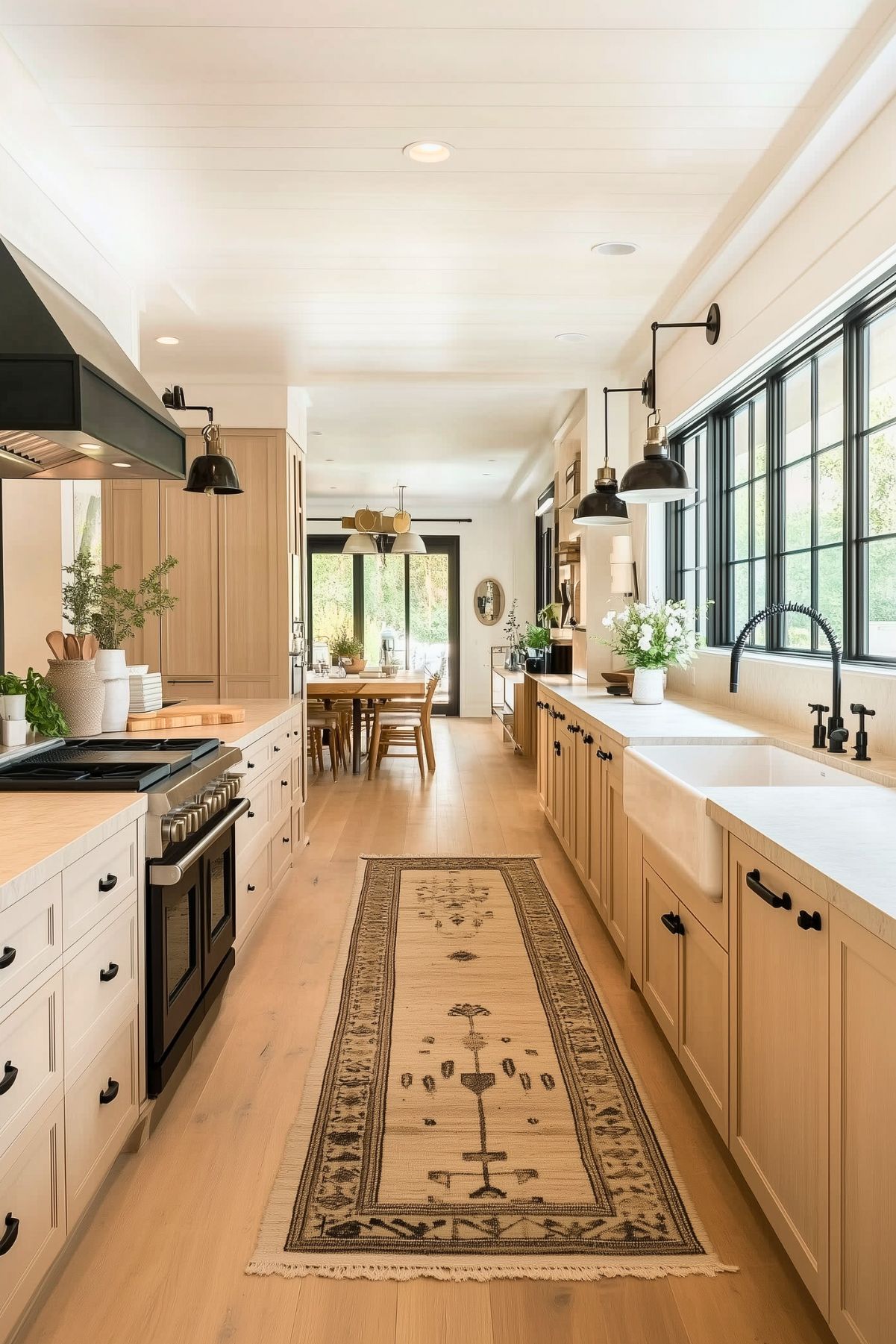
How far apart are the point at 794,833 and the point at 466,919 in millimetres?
2521

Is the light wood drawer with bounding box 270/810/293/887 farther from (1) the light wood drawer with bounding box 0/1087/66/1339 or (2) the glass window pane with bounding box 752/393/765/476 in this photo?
(2) the glass window pane with bounding box 752/393/765/476

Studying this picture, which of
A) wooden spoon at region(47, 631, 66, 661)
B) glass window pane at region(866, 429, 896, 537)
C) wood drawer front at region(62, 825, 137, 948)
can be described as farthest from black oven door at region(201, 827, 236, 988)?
glass window pane at region(866, 429, 896, 537)

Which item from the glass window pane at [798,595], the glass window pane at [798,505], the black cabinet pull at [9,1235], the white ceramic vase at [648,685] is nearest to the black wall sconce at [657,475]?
the glass window pane at [798,505]

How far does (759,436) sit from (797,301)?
97cm

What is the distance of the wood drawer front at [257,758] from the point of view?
3562 mm

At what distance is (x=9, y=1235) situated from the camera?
4.81 ft

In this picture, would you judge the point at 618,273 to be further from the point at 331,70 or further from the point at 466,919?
the point at 466,919

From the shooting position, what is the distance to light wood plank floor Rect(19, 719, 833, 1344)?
167 cm

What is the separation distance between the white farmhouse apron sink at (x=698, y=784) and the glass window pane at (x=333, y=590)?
30.7ft

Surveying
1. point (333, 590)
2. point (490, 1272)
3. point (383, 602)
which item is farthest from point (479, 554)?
point (490, 1272)

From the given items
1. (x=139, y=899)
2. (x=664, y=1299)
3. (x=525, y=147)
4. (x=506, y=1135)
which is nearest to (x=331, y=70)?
(x=525, y=147)

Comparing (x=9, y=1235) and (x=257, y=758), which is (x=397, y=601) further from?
(x=9, y=1235)

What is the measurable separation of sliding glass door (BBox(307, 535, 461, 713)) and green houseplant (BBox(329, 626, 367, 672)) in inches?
22.1

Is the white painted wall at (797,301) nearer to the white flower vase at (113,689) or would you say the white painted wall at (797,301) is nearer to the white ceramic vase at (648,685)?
the white ceramic vase at (648,685)
